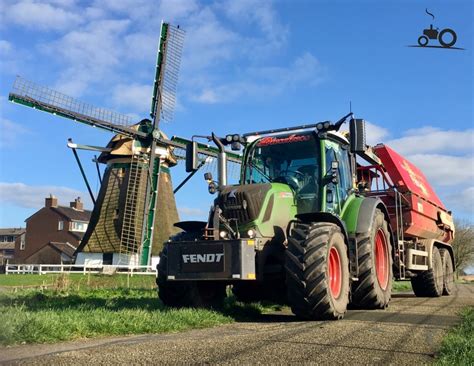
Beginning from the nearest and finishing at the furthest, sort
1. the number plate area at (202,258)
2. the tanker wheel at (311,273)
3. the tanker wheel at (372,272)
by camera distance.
Result: the tanker wheel at (311,273)
the number plate area at (202,258)
the tanker wheel at (372,272)

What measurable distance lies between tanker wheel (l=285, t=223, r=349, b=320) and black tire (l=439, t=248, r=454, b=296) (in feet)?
31.7

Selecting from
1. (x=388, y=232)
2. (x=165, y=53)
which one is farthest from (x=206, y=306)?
(x=165, y=53)

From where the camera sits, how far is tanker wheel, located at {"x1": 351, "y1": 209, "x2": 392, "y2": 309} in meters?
8.84

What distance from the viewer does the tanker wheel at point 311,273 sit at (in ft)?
23.8

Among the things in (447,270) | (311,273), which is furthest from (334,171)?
(447,270)

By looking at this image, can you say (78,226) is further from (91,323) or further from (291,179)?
(91,323)

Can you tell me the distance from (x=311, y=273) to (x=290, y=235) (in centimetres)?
92

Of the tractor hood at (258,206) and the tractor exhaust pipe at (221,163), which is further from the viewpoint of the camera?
the tractor exhaust pipe at (221,163)

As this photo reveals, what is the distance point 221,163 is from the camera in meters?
9.48

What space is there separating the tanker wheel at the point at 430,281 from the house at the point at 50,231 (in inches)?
2221

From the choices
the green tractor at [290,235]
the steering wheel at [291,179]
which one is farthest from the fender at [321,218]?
the steering wheel at [291,179]

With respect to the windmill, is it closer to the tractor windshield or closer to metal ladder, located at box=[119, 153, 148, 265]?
metal ladder, located at box=[119, 153, 148, 265]

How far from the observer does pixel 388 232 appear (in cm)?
1060

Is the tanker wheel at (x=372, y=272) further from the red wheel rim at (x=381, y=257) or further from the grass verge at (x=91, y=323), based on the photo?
the grass verge at (x=91, y=323)
